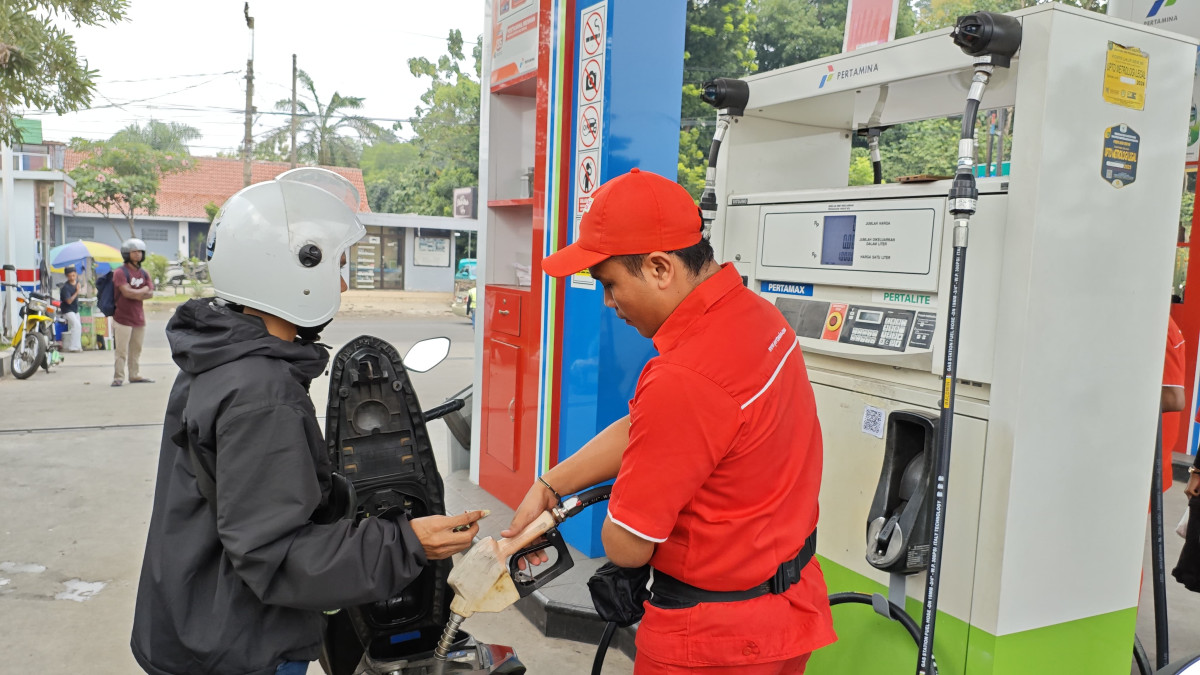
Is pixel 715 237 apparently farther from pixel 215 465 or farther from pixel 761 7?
pixel 761 7

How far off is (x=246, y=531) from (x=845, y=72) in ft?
7.29

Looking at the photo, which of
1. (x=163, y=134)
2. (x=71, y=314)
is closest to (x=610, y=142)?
(x=71, y=314)

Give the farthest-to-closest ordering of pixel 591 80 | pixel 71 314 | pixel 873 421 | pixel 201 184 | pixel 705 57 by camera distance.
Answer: pixel 201 184, pixel 705 57, pixel 71 314, pixel 591 80, pixel 873 421

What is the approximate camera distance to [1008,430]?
234 cm

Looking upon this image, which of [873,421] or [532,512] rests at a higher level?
[873,421]

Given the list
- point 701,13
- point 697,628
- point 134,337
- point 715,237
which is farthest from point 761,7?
point 697,628

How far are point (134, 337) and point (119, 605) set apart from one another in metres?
7.54

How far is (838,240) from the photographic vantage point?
289cm

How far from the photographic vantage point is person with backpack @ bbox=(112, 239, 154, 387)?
34.2ft

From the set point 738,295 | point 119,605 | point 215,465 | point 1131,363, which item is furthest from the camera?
point 119,605

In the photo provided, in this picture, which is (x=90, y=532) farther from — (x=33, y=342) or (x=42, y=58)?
(x=33, y=342)

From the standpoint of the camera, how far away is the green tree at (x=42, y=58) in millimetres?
8227

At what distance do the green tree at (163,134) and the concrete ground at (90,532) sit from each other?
1855 inches

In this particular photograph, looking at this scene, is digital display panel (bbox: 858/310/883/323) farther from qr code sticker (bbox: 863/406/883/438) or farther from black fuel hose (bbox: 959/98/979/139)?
black fuel hose (bbox: 959/98/979/139)
